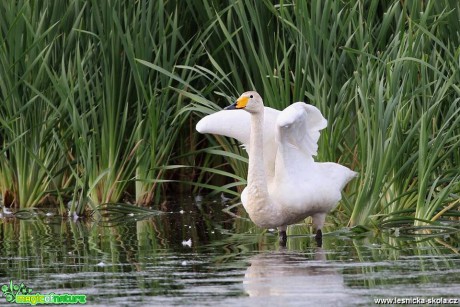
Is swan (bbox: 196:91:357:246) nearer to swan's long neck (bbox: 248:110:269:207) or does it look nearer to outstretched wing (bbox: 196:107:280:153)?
swan's long neck (bbox: 248:110:269:207)

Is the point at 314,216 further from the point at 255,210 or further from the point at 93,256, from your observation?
the point at 93,256

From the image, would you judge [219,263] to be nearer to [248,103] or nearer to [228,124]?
[248,103]

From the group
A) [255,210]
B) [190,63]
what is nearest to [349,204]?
[255,210]

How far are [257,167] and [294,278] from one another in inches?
71.0

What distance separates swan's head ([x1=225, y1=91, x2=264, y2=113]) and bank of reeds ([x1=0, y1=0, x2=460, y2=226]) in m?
0.84

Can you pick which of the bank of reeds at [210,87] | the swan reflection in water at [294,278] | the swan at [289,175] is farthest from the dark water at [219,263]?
the bank of reeds at [210,87]

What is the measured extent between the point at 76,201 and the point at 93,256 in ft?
8.82

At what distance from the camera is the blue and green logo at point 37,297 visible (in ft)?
21.6

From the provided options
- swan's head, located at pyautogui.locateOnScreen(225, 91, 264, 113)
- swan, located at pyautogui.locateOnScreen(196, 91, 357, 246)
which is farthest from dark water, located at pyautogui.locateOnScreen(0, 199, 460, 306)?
swan's head, located at pyautogui.locateOnScreen(225, 91, 264, 113)

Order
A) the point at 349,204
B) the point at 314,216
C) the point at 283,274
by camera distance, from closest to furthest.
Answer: the point at 283,274
the point at 314,216
the point at 349,204

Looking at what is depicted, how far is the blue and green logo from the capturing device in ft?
21.6

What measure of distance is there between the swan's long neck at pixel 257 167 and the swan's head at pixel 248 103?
0.24 ft

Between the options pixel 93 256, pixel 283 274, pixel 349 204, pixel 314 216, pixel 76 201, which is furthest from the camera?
pixel 76 201

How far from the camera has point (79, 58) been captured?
10.3 m
